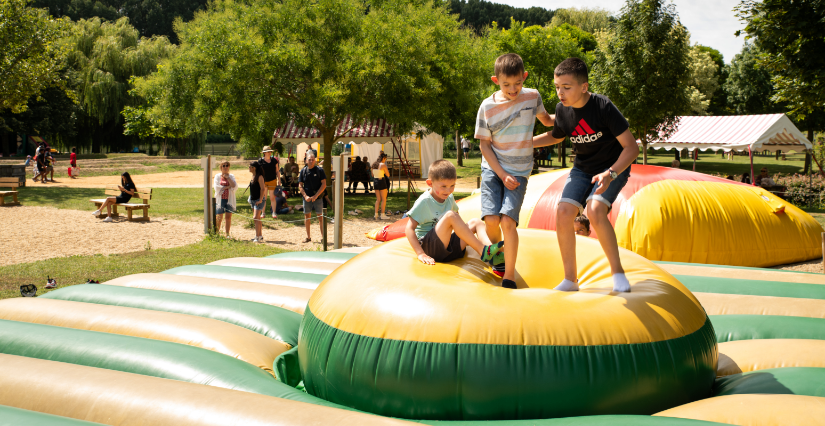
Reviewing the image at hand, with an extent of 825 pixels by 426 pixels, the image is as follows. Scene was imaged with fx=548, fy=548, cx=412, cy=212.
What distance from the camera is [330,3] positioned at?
15961 millimetres

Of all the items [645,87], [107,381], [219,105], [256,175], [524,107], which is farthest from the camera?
[645,87]

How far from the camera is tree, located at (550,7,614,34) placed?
5000cm

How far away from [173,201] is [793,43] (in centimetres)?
1821

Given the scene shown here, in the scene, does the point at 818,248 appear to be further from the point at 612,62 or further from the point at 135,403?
the point at 612,62

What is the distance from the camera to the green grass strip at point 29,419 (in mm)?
2490

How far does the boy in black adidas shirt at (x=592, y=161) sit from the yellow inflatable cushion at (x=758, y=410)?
0.78m

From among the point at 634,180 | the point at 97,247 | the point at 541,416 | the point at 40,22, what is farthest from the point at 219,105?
the point at 541,416

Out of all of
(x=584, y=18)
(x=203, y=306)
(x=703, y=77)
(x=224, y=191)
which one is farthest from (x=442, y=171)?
(x=584, y=18)

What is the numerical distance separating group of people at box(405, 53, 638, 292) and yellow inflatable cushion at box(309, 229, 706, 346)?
0.84 ft

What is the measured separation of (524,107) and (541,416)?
80.2 inches

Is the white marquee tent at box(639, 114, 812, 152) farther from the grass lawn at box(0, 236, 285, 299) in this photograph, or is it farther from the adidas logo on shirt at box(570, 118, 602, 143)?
the adidas logo on shirt at box(570, 118, 602, 143)

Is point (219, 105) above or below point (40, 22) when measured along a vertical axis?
below

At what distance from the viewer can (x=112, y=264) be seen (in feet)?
28.6

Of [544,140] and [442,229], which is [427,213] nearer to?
[442,229]
